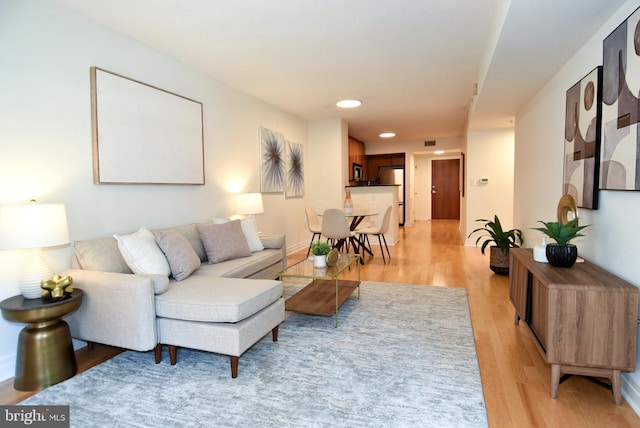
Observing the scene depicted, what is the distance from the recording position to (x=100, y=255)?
246 centimetres

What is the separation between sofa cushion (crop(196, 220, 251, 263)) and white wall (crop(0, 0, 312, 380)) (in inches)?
17.6

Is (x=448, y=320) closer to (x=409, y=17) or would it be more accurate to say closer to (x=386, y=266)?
(x=386, y=266)

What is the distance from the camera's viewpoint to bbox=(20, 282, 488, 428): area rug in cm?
170

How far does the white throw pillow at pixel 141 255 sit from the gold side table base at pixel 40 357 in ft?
1.85

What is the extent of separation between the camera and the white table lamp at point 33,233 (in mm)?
1882

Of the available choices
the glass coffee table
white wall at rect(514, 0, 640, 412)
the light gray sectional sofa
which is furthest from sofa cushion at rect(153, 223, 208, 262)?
white wall at rect(514, 0, 640, 412)

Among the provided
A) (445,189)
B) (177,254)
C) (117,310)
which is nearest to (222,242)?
(177,254)

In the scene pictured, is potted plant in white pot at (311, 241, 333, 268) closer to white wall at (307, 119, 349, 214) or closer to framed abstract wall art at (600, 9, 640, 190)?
framed abstract wall art at (600, 9, 640, 190)

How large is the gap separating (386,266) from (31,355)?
12.9ft

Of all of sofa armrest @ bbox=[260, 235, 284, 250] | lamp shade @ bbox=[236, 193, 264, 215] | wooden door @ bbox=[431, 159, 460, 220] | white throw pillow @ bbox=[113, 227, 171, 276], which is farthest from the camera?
wooden door @ bbox=[431, 159, 460, 220]

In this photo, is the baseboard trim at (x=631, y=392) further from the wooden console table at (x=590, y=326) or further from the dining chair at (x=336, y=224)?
the dining chair at (x=336, y=224)

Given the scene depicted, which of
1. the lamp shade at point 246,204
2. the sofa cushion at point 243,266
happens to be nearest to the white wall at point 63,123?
the lamp shade at point 246,204

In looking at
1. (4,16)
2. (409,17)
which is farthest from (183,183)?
(409,17)

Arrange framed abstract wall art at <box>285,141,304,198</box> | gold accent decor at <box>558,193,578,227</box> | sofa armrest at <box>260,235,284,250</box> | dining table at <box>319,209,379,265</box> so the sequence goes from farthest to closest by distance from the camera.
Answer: framed abstract wall art at <box>285,141,304,198</box>
dining table at <box>319,209,379,265</box>
sofa armrest at <box>260,235,284,250</box>
gold accent decor at <box>558,193,578,227</box>
